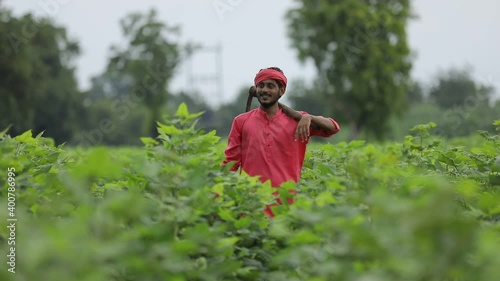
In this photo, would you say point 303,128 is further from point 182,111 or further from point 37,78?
point 37,78

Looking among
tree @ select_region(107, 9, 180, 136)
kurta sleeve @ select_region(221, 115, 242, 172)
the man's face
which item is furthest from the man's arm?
tree @ select_region(107, 9, 180, 136)

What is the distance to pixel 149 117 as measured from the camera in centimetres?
6600

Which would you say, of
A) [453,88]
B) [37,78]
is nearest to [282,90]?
[37,78]

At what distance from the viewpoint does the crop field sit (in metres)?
2.66

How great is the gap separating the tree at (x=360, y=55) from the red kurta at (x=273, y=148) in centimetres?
4545

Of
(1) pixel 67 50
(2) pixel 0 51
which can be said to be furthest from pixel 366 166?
(1) pixel 67 50

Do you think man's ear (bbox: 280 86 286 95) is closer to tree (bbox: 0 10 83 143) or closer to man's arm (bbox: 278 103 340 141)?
man's arm (bbox: 278 103 340 141)

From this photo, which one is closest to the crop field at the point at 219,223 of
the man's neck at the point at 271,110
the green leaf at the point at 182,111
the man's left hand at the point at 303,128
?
the green leaf at the point at 182,111

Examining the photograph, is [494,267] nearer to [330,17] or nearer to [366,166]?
[366,166]

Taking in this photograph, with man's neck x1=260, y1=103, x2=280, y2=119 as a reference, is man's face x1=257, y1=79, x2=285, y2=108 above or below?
above

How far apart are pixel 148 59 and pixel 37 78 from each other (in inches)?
607

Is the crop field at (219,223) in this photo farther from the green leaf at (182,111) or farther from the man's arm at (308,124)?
the man's arm at (308,124)

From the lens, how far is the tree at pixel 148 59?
66562 millimetres

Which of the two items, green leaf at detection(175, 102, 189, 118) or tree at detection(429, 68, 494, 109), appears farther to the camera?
tree at detection(429, 68, 494, 109)
